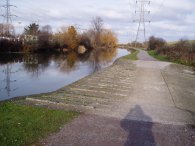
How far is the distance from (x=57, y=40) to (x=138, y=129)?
63.0 metres

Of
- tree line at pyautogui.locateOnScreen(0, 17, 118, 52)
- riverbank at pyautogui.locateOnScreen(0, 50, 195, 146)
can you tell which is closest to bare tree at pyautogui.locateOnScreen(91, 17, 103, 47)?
tree line at pyautogui.locateOnScreen(0, 17, 118, 52)

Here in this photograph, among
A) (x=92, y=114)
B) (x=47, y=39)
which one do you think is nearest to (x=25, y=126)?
(x=92, y=114)

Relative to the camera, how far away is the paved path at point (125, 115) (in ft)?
23.2

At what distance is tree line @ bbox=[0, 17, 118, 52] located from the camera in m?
52.0

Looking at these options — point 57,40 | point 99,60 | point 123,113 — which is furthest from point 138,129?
point 57,40

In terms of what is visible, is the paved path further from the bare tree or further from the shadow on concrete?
the bare tree

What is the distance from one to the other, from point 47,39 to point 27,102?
2083 inches

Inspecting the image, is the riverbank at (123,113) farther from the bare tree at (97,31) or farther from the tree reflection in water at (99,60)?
the bare tree at (97,31)

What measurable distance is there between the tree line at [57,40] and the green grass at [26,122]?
40.7 metres

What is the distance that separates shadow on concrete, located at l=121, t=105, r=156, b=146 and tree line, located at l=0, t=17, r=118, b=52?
41.8m

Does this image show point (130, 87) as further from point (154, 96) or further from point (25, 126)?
point (25, 126)

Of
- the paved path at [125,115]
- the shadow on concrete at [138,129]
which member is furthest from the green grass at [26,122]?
the shadow on concrete at [138,129]

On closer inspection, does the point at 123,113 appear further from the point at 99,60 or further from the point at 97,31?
the point at 97,31

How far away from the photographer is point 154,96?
1329 centimetres
